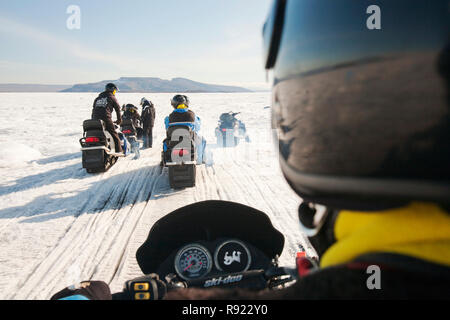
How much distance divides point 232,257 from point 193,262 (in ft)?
0.74

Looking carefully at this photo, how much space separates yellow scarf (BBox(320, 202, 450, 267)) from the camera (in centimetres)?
57

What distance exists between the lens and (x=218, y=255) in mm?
1551

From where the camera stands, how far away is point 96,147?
21.2ft

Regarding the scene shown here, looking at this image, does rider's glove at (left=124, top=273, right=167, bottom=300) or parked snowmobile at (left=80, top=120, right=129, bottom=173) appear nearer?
rider's glove at (left=124, top=273, right=167, bottom=300)

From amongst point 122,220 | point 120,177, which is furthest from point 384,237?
point 120,177

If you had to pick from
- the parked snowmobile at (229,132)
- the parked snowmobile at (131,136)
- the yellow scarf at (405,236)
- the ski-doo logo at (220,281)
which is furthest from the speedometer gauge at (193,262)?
the parked snowmobile at (229,132)

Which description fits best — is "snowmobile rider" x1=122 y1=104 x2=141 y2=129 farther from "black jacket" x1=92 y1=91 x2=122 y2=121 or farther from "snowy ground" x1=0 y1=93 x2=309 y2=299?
"black jacket" x1=92 y1=91 x2=122 y2=121

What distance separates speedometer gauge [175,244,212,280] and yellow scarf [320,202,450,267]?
0.95m

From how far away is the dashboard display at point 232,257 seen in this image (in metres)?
1.55

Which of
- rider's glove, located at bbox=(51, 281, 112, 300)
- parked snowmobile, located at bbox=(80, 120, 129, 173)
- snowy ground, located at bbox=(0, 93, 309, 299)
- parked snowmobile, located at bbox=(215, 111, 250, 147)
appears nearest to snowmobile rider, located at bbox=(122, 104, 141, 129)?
snowy ground, located at bbox=(0, 93, 309, 299)

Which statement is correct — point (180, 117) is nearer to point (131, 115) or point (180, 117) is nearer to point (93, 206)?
point (93, 206)

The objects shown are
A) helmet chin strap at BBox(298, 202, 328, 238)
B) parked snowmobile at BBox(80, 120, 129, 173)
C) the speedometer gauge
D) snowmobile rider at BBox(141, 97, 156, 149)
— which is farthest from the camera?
snowmobile rider at BBox(141, 97, 156, 149)

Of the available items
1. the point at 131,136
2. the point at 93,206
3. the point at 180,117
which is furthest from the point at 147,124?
the point at 93,206

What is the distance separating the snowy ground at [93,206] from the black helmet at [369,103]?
1.05 m
